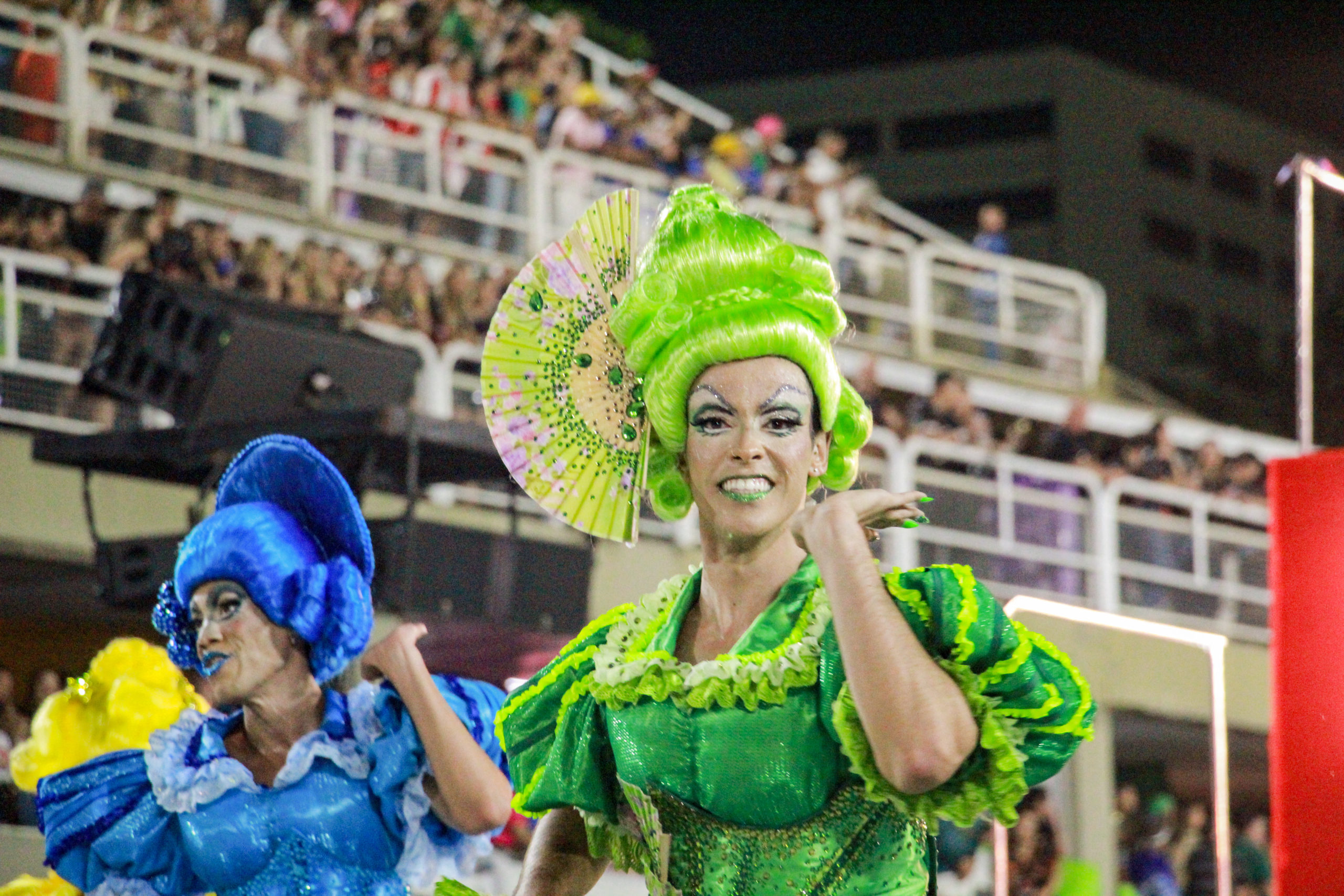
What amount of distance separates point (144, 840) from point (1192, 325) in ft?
131

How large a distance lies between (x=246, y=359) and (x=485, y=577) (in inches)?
47.3

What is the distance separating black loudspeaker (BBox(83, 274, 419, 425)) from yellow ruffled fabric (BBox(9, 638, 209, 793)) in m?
2.01

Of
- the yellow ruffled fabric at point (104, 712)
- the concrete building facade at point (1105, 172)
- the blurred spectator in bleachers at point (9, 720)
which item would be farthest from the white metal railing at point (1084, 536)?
the concrete building facade at point (1105, 172)

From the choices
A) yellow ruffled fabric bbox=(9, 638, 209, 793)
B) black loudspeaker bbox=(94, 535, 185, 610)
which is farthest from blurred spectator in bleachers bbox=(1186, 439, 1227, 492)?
yellow ruffled fabric bbox=(9, 638, 209, 793)

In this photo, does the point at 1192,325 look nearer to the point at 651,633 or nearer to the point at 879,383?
the point at 879,383

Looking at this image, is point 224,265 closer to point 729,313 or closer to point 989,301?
point 729,313

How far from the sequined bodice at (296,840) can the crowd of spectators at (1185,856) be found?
7530 mm

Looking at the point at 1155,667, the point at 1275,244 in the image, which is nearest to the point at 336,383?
the point at 1155,667

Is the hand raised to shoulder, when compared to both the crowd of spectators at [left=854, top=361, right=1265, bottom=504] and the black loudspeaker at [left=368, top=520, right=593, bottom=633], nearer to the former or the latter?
the black loudspeaker at [left=368, top=520, right=593, bottom=633]

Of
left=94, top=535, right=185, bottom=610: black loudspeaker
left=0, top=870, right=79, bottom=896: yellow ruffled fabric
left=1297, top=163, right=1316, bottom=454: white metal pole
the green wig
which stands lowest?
left=0, top=870, right=79, bottom=896: yellow ruffled fabric

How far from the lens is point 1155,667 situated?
11.7m

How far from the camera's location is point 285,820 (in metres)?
3.01

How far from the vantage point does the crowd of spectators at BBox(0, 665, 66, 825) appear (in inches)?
256

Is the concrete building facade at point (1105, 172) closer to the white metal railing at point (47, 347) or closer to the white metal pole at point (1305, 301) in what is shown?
the white metal railing at point (47, 347)
